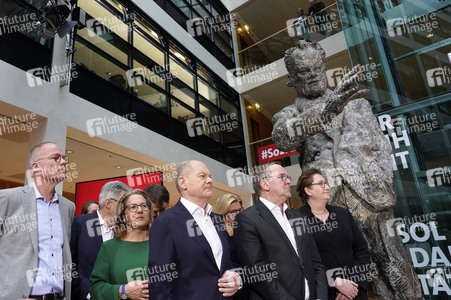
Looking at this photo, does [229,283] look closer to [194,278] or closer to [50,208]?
[194,278]

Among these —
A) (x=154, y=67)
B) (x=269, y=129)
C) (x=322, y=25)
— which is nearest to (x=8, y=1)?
(x=154, y=67)

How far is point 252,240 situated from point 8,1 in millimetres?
6635

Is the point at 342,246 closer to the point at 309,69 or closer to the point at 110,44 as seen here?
the point at 309,69

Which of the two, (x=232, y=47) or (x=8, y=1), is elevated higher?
(x=232, y=47)

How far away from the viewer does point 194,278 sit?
1871 millimetres
